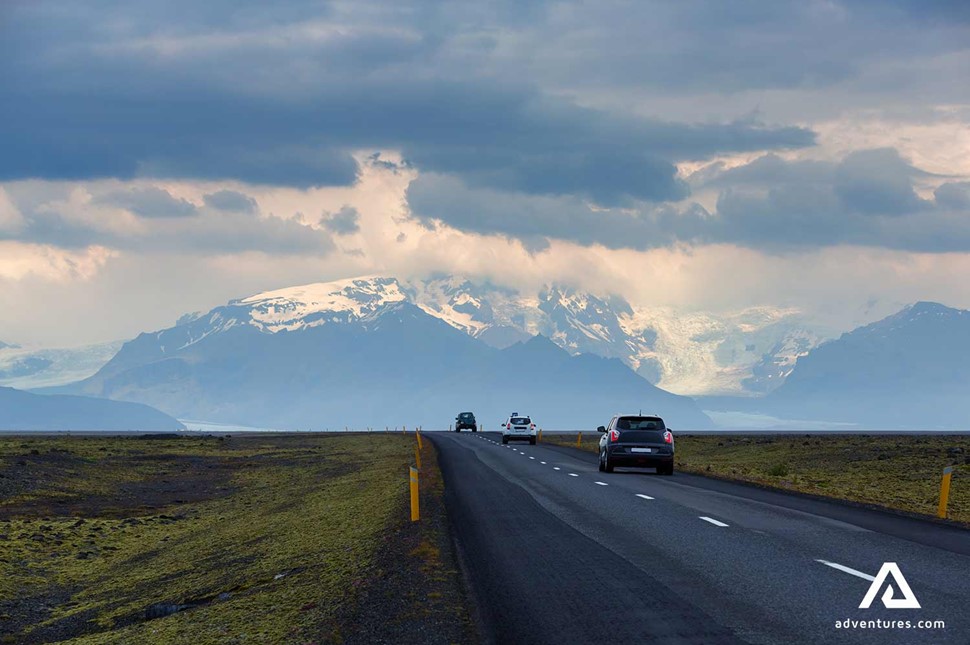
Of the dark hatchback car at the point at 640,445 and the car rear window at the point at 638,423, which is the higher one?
the car rear window at the point at 638,423

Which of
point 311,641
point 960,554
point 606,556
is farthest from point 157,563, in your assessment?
point 960,554

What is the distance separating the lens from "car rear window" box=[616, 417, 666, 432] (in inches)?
1506

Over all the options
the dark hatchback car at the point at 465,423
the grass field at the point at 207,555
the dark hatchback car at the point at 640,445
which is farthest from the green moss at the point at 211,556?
the dark hatchback car at the point at 465,423

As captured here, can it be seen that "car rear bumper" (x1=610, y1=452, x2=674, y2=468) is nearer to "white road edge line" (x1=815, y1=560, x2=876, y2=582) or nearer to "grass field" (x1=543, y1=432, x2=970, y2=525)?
"grass field" (x1=543, y1=432, x2=970, y2=525)

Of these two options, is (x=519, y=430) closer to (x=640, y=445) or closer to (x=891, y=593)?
(x=640, y=445)

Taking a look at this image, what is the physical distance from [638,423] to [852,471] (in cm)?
1579

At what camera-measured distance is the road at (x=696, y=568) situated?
11.7 meters

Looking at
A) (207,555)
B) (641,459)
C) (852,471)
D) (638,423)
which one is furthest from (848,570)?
(852,471)

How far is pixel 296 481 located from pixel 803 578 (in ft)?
114

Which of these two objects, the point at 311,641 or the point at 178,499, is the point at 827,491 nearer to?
the point at 178,499

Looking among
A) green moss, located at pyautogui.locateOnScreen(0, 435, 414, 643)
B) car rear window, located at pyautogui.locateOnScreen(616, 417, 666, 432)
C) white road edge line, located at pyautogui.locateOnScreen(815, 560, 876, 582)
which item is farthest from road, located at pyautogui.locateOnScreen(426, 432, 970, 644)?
car rear window, located at pyautogui.locateOnScreen(616, 417, 666, 432)

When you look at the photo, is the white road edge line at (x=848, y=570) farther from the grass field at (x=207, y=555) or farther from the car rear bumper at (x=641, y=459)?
the car rear bumper at (x=641, y=459)

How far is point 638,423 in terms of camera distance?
3844cm

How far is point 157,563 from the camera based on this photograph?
1006 inches
